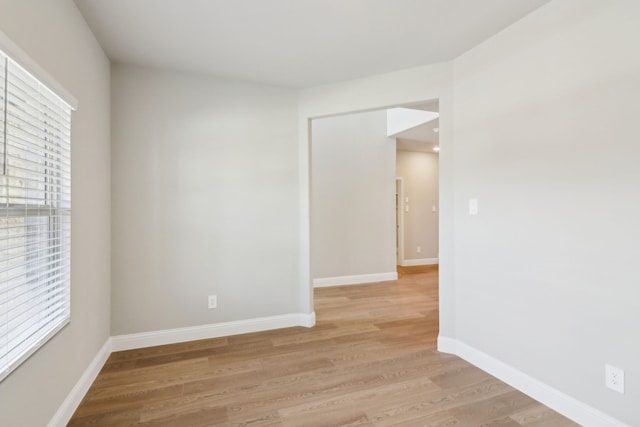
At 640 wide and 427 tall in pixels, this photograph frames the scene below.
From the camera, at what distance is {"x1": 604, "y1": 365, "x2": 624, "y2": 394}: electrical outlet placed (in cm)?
162

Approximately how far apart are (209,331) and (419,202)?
5524 mm

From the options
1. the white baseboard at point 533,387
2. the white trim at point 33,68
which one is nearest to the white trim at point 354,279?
the white baseboard at point 533,387

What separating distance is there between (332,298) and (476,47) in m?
3.44

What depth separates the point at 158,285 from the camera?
2850 mm

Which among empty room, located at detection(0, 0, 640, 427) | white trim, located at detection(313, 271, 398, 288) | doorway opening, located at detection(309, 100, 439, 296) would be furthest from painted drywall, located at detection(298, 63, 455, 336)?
white trim, located at detection(313, 271, 398, 288)

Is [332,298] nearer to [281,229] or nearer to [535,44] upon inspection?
[281,229]

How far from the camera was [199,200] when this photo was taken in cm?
297

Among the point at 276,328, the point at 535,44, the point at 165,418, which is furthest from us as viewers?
the point at 276,328

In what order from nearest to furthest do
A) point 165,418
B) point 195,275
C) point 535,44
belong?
point 165,418
point 535,44
point 195,275

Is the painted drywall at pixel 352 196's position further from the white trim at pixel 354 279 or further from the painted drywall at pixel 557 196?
the painted drywall at pixel 557 196

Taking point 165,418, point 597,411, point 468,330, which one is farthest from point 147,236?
point 597,411

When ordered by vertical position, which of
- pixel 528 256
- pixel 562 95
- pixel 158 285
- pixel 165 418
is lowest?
pixel 165 418

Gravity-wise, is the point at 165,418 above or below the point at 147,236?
below

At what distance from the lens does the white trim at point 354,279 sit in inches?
199
